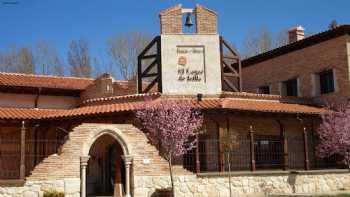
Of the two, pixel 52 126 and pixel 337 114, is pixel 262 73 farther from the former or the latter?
pixel 52 126

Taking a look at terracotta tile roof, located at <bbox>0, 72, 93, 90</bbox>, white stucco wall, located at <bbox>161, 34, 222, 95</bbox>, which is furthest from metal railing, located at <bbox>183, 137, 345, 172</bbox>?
terracotta tile roof, located at <bbox>0, 72, 93, 90</bbox>

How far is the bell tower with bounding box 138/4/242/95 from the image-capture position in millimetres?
21438

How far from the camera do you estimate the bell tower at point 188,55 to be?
21.4m

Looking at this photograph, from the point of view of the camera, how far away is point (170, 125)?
17.1m

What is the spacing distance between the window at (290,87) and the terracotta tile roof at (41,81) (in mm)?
10810

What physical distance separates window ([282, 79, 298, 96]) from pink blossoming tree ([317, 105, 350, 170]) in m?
4.57

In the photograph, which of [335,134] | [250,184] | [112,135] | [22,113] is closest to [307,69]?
[335,134]

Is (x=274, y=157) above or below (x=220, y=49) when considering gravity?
below

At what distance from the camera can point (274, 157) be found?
70.8 feet

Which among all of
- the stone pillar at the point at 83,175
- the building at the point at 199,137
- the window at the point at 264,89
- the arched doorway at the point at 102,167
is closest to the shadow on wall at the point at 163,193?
the building at the point at 199,137

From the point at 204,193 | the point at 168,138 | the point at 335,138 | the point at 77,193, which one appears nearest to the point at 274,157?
the point at 335,138

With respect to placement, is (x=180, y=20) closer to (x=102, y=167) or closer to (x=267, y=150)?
(x=267, y=150)

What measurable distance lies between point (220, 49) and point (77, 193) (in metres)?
9.69

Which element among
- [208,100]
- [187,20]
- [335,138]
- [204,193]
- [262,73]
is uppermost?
[187,20]
